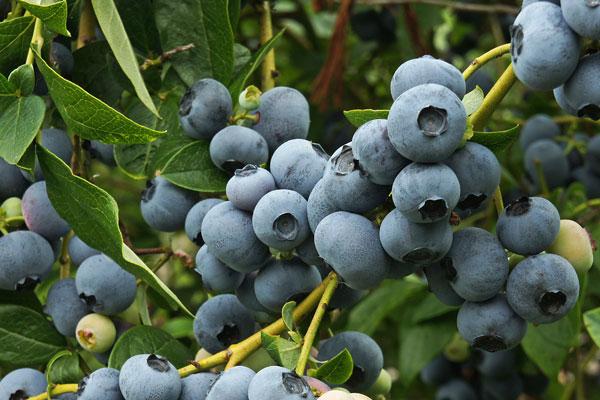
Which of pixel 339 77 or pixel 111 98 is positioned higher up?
pixel 111 98

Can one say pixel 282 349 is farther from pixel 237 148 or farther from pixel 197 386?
pixel 237 148

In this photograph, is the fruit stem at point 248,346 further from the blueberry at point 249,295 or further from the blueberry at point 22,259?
the blueberry at point 22,259

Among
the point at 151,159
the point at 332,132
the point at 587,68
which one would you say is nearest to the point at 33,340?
the point at 151,159

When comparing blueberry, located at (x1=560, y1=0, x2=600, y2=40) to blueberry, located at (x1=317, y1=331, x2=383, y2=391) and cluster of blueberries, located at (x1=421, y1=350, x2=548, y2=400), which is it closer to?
blueberry, located at (x1=317, y1=331, x2=383, y2=391)

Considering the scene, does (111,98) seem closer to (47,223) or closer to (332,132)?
(47,223)

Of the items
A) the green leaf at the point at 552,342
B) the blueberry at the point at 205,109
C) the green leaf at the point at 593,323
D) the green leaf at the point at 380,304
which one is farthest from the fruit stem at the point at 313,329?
the green leaf at the point at 380,304

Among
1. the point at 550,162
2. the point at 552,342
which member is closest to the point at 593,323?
the point at 552,342
